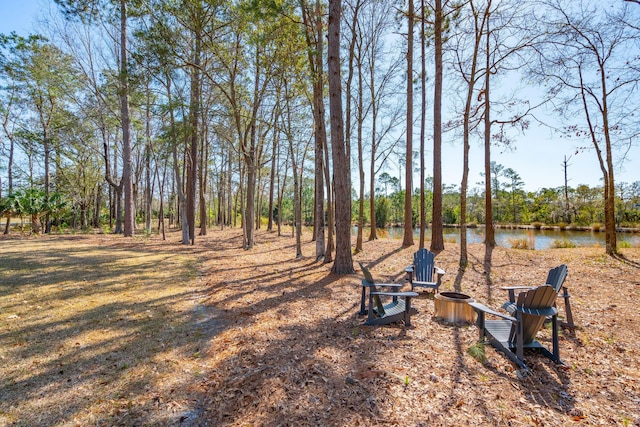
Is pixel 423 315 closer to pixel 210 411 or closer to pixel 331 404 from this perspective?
pixel 331 404

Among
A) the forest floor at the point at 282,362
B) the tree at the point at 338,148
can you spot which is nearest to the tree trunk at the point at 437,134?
the tree at the point at 338,148

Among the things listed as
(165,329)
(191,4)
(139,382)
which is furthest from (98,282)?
(191,4)

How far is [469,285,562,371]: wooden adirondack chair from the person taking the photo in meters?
3.02

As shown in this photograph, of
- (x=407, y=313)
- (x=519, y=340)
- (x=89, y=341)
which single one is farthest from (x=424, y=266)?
(x=89, y=341)

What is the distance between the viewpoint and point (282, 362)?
316cm

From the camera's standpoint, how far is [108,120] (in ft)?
61.8

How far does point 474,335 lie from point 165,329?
13.7 ft

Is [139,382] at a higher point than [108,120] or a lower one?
lower

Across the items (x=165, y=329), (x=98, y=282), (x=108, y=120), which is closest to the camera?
(x=165, y=329)

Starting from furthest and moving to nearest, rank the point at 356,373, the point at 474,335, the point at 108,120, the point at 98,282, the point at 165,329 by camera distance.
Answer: the point at 108,120 → the point at 98,282 → the point at 165,329 → the point at 474,335 → the point at 356,373

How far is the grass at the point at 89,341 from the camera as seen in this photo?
8.50 feet

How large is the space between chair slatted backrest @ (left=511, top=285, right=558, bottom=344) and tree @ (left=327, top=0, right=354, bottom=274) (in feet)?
14.0

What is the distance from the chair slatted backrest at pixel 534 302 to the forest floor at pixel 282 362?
1.18 feet

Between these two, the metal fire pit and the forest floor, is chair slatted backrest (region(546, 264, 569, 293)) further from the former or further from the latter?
the metal fire pit
